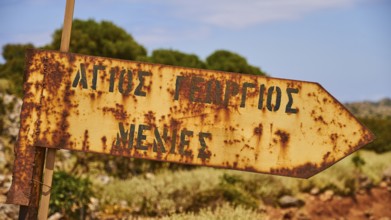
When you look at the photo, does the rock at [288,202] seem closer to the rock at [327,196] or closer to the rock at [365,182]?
the rock at [327,196]

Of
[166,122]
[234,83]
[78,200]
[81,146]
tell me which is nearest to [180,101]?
[166,122]

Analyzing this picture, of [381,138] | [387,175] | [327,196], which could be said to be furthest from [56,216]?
[381,138]

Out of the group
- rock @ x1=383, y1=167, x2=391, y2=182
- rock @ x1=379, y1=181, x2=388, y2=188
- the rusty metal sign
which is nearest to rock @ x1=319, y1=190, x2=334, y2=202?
rock @ x1=379, y1=181, x2=388, y2=188

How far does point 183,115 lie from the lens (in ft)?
8.00

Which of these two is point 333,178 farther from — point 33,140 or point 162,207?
point 33,140

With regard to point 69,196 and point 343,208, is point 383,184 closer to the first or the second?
point 343,208

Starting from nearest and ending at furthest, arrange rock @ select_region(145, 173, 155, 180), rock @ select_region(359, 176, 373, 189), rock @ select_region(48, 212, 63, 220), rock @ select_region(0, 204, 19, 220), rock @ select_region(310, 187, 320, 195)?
rock @ select_region(0, 204, 19, 220) < rock @ select_region(48, 212, 63, 220) < rock @ select_region(310, 187, 320, 195) < rock @ select_region(145, 173, 155, 180) < rock @ select_region(359, 176, 373, 189)

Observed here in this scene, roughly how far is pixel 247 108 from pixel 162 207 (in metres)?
4.81

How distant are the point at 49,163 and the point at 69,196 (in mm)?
3876

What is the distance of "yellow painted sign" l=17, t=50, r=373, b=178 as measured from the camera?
2.43 metres

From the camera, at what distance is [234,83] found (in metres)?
2.45

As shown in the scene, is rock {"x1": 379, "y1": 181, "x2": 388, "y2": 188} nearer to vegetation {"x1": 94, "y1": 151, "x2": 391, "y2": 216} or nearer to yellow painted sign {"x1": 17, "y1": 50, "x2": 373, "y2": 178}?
vegetation {"x1": 94, "y1": 151, "x2": 391, "y2": 216}

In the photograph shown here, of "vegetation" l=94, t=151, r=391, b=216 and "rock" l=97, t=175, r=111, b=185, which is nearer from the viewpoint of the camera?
"vegetation" l=94, t=151, r=391, b=216

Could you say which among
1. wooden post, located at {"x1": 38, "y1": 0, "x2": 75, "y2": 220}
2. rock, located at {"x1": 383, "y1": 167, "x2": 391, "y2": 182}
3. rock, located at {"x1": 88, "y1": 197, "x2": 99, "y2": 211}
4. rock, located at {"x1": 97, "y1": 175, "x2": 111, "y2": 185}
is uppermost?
wooden post, located at {"x1": 38, "y1": 0, "x2": 75, "y2": 220}
